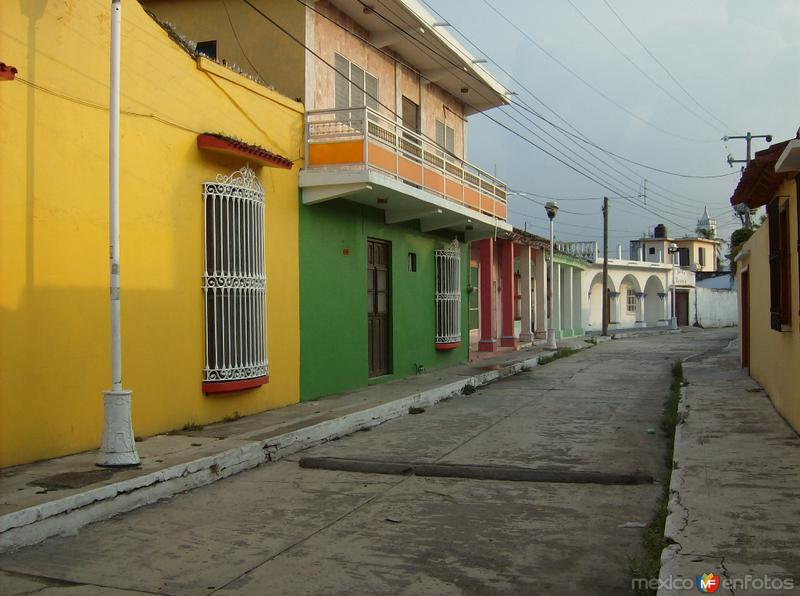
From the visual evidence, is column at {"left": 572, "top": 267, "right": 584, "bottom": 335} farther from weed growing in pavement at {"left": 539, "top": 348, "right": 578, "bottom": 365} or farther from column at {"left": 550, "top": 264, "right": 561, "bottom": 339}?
weed growing in pavement at {"left": 539, "top": 348, "right": 578, "bottom": 365}

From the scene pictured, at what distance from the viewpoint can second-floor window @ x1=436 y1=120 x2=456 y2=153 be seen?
65.2 feet

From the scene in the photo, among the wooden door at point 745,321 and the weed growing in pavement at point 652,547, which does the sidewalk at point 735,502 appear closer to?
the weed growing in pavement at point 652,547

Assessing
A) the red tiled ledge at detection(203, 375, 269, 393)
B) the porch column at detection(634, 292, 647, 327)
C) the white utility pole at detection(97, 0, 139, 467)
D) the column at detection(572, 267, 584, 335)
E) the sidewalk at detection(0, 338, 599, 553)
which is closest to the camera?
the sidewalk at detection(0, 338, 599, 553)

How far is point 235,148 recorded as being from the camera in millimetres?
10516

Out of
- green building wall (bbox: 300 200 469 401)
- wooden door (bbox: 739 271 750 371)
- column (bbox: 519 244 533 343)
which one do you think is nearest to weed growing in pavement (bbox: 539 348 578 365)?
column (bbox: 519 244 533 343)

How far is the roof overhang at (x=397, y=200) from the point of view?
12.8m

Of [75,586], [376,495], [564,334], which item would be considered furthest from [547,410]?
[564,334]

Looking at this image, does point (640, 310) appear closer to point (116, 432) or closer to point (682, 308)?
point (682, 308)

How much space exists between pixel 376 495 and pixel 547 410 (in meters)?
6.28

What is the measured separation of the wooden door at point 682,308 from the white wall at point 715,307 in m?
0.73

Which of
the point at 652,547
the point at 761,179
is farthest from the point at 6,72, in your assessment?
the point at 761,179

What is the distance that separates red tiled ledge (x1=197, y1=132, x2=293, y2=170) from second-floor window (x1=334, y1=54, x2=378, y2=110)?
350cm

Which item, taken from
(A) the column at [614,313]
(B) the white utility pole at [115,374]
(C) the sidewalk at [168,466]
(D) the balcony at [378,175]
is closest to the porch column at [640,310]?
(A) the column at [614,313]

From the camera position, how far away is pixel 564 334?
3425 cm
